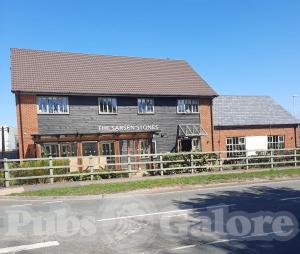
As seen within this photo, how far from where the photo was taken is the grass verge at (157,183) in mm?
15867

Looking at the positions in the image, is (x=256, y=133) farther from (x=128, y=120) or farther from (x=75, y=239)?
(x=75, y=239)

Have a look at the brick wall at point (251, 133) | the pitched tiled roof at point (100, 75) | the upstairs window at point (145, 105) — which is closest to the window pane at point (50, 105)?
the pitched tiled roof at point (100, 75)

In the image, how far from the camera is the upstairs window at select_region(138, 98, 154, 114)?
30555 mm

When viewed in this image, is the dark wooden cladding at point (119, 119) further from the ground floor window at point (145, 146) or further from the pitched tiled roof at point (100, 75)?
the ground floor window at point (145, 146)

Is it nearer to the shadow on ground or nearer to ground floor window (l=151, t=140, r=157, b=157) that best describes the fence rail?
ground floor window (l=151, t=140, r=157, b=157)

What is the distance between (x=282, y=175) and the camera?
70.2 feet

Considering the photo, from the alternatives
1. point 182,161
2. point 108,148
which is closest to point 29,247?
point 182,161

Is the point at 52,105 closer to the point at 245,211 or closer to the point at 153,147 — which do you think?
the point at 153,147

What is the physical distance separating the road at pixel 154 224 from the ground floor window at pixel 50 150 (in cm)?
1140

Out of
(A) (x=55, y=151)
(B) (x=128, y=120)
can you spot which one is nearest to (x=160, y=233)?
(A) (x=55, y=151)

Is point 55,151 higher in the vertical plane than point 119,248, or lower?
higher

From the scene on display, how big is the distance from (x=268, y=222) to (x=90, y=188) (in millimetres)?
8733

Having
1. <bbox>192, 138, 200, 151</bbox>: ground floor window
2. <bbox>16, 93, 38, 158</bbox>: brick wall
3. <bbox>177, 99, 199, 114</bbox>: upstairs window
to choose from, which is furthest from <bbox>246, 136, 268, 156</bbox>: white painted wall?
<bbox>16, 93, 38, 158</bbox>: brick wall

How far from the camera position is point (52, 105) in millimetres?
27234
